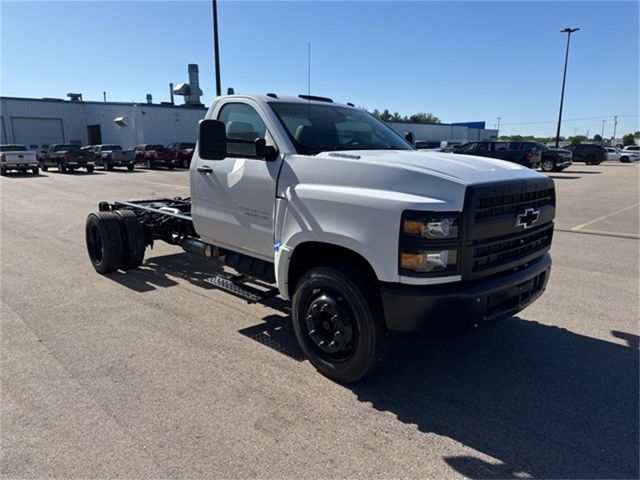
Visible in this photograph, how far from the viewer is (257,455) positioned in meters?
2.79

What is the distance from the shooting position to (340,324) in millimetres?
3432

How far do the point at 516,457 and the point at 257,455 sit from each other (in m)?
1.53

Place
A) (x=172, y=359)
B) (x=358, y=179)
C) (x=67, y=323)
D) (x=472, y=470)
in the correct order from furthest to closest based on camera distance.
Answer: (x=67, y=323), (x=172, y=359), (x=358, y=179), (x=472, y=470)

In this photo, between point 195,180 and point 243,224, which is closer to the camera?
point 243,224

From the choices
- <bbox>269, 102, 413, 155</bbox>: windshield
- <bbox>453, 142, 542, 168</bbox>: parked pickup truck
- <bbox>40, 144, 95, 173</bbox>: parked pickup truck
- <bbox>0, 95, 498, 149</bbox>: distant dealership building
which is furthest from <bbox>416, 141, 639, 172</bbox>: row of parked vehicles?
<bbox>40, 144, 95, 173</bbox>: parked pickup truck

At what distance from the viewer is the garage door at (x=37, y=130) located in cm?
4106

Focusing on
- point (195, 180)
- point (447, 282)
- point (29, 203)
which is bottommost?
point (29, 203)

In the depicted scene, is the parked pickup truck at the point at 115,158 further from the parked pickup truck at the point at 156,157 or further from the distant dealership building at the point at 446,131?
the distant dealership building at the point at 446,131

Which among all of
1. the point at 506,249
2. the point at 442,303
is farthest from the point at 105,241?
the point at 506,249

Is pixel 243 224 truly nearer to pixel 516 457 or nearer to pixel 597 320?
pixel 516 457

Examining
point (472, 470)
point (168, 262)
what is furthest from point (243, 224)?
point (168, 262)

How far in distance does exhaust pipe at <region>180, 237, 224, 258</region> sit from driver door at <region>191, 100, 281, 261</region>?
0.55 feet

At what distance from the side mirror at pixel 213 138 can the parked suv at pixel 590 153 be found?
4288 cm

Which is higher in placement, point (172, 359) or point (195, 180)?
point (195, 180)
